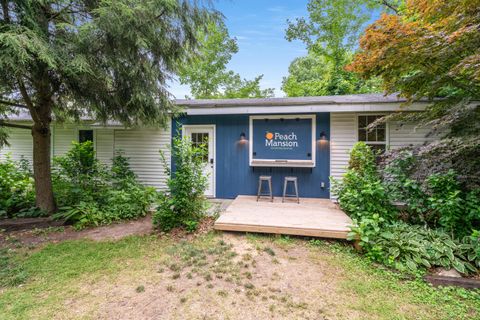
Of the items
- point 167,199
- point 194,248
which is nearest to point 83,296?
point 194,248

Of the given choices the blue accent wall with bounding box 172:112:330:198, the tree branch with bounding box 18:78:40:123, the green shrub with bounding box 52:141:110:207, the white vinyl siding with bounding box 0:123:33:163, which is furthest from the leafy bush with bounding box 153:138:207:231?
the white vinyl siding with bounding box 0:123:33:163

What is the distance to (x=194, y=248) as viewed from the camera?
3.27 m

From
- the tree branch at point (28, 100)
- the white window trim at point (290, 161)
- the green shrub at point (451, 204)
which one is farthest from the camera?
the white window trim at point (290, 161)

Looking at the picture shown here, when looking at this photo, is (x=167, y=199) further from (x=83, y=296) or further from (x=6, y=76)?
(x=6, y=76)

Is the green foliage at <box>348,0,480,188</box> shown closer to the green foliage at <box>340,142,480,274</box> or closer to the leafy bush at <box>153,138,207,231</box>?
the green foliage at <box>340,142,480,274</box>

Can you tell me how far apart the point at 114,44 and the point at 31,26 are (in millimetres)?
1096

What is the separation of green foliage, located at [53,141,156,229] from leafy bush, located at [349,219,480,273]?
4.01 metres

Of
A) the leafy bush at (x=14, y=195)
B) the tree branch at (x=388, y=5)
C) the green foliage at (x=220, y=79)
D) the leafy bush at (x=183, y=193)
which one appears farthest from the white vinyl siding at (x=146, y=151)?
Result: the tree branch at (x=388, y=5)

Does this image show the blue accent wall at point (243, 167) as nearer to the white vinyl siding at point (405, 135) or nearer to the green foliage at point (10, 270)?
the white vinyl siding at point (405, 135)

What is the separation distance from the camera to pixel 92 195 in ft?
16.4

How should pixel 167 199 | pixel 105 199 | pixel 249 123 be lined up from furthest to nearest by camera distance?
1. pixel 249 123
2. pixel 105 199
3. pixel 167 199

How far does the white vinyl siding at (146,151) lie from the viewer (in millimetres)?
6836

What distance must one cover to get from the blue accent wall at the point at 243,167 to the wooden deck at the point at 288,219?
2.96 feet

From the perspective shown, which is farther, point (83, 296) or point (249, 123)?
point (249, 123)
